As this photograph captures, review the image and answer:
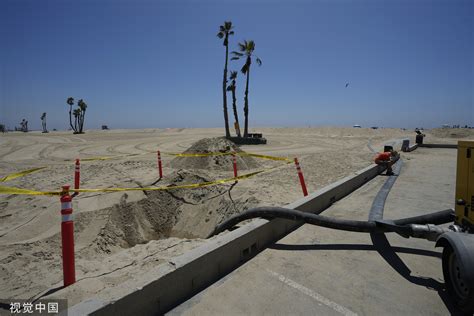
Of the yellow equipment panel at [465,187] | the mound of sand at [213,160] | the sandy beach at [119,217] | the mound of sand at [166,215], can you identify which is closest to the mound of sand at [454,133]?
the sandy beach at [119,217]

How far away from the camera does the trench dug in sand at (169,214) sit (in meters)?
7.46

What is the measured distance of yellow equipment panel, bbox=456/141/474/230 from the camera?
4.09 m

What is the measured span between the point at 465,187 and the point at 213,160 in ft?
36.6

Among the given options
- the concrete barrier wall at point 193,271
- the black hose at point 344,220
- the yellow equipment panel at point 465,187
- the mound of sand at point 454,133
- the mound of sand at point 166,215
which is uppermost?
the mound of sand at point 454,133

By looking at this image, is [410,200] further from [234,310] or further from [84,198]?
[84,198]

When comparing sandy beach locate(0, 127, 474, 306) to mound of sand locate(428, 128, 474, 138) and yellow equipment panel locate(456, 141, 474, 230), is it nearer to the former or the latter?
yellow equipment panel locate(456, 141, 474, 230)

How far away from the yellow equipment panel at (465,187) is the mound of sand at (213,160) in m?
10.4

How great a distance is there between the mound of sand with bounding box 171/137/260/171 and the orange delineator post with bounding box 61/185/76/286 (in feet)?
33.8

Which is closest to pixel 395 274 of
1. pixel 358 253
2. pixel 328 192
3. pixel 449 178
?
pixel 358 253

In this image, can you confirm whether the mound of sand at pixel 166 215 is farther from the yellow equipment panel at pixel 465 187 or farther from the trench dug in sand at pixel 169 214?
the yellow equipment panel at pixel 465 187

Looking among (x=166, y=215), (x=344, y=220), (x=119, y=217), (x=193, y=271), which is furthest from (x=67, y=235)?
(x=166, y=215)

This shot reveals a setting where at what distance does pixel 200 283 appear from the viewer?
3811 mm

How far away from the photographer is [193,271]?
3691 mm

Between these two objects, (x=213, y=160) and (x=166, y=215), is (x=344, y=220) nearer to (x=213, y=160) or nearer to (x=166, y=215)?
(x=166, y=215)
